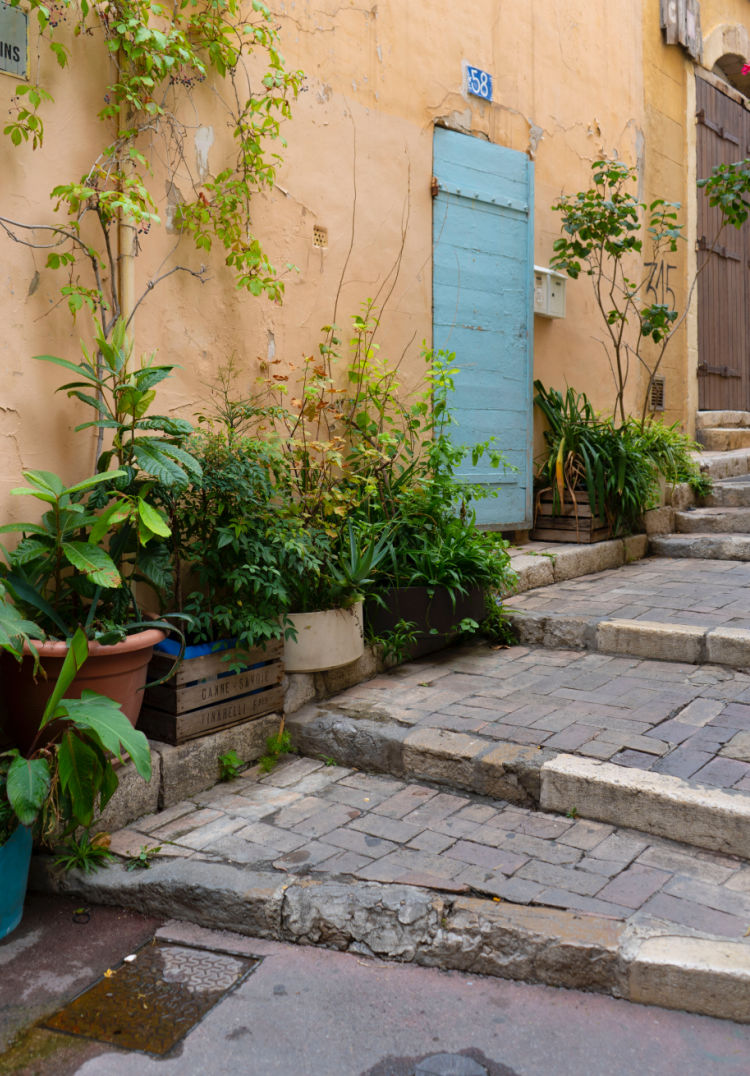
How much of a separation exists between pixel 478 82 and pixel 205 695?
171 inches

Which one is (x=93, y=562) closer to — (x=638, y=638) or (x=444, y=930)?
(x=444, y=930)

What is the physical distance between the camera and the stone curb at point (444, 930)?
2.24 meters

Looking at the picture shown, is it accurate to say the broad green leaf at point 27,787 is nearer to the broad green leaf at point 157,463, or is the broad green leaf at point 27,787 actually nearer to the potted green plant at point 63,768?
the potted green plant at point 63,768

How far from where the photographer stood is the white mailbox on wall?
6.23m

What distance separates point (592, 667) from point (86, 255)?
2.89m

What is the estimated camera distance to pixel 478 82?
5.67 meters

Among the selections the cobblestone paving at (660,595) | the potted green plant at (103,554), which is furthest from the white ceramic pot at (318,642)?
the cobblestone paving at (660,595)

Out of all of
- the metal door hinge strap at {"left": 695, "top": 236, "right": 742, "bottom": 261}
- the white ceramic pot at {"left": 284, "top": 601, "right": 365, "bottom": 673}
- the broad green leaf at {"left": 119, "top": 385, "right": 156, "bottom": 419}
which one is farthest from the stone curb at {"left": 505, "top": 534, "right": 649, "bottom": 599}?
the metal door hinge strap at {"left": 695, "top": 236, "right": 742, "bottom": 261}

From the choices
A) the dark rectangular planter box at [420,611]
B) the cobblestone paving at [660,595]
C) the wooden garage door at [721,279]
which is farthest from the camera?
the wooden garage door at [721,279]

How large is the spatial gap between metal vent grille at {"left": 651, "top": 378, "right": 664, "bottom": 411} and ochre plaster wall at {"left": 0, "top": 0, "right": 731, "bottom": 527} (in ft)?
1.03

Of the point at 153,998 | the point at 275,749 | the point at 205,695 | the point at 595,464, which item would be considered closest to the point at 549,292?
the point at 595,464

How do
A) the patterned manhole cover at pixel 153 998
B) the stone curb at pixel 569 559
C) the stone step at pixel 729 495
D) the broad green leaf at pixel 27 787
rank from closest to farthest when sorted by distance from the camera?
1. the patterned manhole cover at pixel 153 998
2. the broad green leaf at pixel 27 787
3. the stone curb at pixel 569 559
4. the stone step at pixel 729 495

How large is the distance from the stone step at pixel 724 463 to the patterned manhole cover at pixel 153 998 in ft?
19.2

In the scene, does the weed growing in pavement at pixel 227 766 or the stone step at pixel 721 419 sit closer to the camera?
the weed growing in pavement at pixel 227 766
